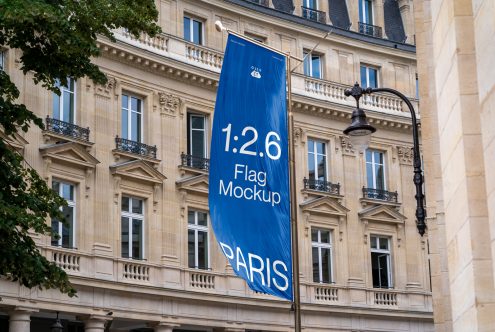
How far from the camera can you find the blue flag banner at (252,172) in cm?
1313

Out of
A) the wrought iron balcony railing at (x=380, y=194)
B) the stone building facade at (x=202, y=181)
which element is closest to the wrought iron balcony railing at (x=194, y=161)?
the stone building facade at (x=202, y=181)

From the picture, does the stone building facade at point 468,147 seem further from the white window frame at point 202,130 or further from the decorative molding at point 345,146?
the decorative molding at point 345,146

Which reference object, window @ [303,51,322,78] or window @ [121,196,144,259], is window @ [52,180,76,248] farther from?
window @ [303,51,322,78]

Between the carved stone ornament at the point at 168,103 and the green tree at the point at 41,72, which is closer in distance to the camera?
the green tree at the point at 41,72

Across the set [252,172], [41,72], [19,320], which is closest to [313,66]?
[19,320]

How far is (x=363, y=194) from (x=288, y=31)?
23.5ft

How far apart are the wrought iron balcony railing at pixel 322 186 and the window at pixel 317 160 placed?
212mm

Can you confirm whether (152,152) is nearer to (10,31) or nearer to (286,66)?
(10,31)

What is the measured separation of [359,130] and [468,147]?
656 centimetres

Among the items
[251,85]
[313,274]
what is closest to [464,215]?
[251,85]

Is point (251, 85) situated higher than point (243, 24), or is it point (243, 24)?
point (243, 24)

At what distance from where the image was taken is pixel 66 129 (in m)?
33.3

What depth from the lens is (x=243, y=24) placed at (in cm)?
4006

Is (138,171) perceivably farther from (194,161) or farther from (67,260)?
(67,260)
